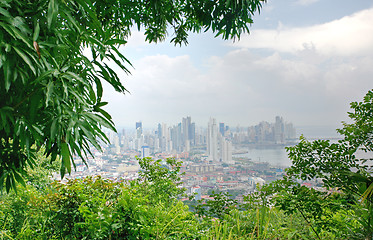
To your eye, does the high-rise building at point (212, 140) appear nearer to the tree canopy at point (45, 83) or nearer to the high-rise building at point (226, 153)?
the high-rise building at point (226, 153)

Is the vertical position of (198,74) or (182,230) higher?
(198,74)

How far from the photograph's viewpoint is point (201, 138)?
388 cm

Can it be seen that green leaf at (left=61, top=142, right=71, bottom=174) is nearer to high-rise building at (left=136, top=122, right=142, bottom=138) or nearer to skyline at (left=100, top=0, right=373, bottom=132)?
skyline at (left=100, top=0, right=373, bottom=132)

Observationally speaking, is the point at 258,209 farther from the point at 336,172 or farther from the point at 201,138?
the point at 201,138

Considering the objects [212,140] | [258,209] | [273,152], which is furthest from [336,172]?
[212,140]

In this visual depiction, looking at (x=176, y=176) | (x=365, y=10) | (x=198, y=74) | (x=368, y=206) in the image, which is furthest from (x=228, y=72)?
(x=368, y=206)

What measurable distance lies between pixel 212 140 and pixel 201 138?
445 mm

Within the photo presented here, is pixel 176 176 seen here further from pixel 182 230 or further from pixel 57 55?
Result: pixel 57 55

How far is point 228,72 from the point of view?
3.93 metres

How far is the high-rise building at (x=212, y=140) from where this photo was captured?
3370 millimetres

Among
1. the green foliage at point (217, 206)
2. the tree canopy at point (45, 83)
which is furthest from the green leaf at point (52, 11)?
the green foliage at point (217, 206)

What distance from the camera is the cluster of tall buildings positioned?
329 cm

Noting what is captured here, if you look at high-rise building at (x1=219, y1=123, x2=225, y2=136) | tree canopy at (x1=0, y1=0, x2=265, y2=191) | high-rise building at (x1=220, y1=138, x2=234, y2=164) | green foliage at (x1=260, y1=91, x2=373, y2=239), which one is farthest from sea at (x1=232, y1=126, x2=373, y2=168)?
→ tree canopy at (x1=0, y1=0, x2=265, y2=191)

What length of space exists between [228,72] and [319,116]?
151 cm
